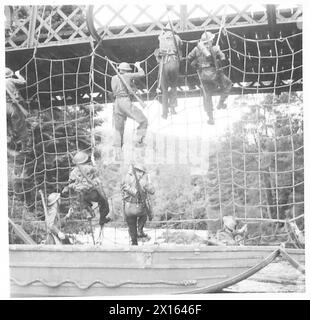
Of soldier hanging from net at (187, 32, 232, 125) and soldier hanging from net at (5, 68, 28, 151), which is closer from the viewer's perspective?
soldier hanging from net at (187, 32, 232, 125)

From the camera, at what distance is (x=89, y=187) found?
538 centimetres

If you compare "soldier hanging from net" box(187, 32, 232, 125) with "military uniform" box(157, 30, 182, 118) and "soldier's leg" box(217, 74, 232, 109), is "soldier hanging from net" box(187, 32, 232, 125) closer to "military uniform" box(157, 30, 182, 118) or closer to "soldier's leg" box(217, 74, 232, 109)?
"soldier's leg" box(217, 74, 232, 109)

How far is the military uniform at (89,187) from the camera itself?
537cm

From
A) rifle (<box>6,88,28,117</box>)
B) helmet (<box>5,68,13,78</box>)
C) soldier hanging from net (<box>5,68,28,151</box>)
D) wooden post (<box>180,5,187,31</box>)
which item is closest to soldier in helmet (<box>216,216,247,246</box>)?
wooden post (<box>180,5,187,31</box>)

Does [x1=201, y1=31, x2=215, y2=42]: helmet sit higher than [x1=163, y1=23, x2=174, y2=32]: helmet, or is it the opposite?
[x1=163, y1=23, x2=174, y2=32]: helmet

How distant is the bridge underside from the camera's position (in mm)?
5289

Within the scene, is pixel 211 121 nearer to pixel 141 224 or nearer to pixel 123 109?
pixel 123 109

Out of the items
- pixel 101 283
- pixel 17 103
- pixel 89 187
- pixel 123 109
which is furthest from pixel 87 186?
pixel 17 103

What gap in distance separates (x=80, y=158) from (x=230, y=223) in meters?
1.39

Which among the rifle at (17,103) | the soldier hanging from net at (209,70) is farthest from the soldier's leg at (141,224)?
the rifle at (17,103)

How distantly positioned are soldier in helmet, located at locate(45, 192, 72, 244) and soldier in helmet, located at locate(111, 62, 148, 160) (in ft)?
2.22

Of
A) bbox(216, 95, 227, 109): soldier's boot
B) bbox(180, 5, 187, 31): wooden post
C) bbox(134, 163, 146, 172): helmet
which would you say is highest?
bbox(180, 5, 187, 31): wooden post

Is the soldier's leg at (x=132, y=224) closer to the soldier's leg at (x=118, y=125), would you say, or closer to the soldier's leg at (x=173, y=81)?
the soldier's leg at (x=118, y=125)

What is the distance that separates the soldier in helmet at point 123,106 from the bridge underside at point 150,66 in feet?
0.44
